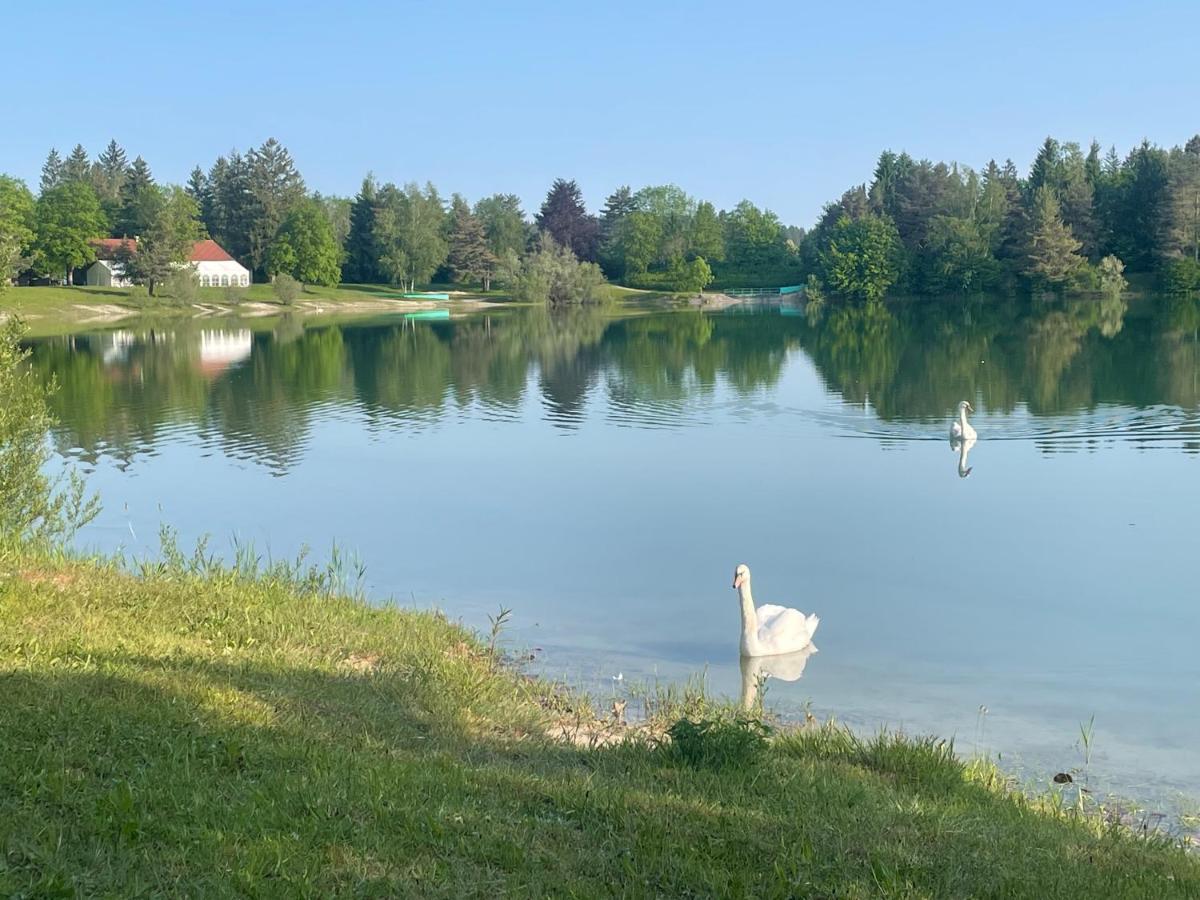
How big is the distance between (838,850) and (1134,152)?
126198 mm

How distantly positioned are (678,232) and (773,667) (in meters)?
124

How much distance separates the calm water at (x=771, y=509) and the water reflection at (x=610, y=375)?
0.26 m

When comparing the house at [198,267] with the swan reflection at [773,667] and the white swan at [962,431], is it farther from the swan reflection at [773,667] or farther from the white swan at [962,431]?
the swan reflection at [773,667]

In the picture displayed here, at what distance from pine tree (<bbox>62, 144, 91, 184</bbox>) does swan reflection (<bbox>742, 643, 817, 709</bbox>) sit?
154m

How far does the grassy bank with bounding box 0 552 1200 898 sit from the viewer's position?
16.8 feet

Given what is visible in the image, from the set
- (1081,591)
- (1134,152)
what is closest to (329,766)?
(1081,591)

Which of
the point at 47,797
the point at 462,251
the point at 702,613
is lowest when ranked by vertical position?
the point at 702,613

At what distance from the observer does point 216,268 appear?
4518 inches

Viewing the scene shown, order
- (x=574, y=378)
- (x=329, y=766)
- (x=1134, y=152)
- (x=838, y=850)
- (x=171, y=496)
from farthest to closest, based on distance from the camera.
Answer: (x=1134, y=152)
(x=574, y=378)
(x=171, y=496)
(x=329, y=766)
(x=838, y=850)

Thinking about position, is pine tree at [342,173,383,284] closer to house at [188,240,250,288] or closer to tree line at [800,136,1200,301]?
house at [188,240,250,288]

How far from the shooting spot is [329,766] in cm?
644

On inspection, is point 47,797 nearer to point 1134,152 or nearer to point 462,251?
point 462,251

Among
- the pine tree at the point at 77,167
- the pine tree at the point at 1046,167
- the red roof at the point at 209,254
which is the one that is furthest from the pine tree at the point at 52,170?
the pine tree at the point at 1046,167

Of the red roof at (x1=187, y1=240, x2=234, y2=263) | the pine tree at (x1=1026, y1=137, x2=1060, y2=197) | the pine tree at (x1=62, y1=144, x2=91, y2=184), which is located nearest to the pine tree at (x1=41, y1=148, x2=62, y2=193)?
the pine tree at (x1=62, y1=144, x2=91, y2=184)
